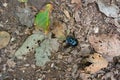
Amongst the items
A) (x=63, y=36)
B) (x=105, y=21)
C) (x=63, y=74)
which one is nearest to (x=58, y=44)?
(x=63, y=36)

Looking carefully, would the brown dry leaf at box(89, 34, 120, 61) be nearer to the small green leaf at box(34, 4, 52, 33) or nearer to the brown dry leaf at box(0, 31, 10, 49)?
the small green leaf at box(34, 4, 52, 33)

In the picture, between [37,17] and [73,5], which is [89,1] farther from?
[37,17]

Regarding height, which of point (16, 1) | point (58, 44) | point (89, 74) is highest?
point (16, 1)

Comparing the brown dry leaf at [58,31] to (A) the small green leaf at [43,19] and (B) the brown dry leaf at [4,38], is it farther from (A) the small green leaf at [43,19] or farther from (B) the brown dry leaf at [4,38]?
(B) the brown dry leaf at [4,38]

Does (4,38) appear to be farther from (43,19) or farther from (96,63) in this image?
(96,63)

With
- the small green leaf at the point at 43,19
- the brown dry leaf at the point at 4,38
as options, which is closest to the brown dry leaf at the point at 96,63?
the small green leaf at the point at 43,19

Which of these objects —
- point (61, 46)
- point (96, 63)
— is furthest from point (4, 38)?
point (96, 63)

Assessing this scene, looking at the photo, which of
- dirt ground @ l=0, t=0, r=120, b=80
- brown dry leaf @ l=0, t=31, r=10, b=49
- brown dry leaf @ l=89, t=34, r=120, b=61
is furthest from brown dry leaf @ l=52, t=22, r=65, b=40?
brown dry leaf @ l=0, t=31, r=10, b=49
